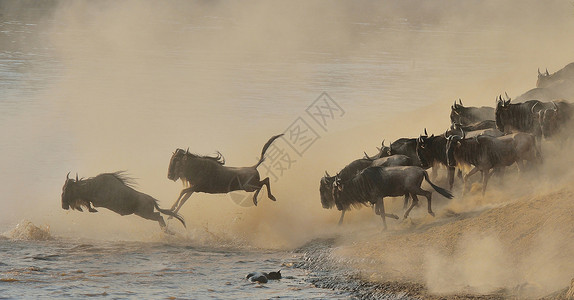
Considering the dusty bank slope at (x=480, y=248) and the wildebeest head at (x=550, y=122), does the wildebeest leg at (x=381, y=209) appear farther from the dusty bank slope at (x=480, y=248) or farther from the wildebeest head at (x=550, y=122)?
the wildebeest head at (x=550, y=122)

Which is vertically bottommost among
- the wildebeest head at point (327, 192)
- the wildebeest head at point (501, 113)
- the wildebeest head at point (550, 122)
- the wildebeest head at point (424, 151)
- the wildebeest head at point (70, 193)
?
the wildebeest head at point (327, 192)

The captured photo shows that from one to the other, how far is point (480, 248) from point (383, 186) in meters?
2.40

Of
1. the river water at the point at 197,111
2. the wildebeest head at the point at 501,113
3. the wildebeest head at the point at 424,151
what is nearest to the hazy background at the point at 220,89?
the river water at the point at 197,111

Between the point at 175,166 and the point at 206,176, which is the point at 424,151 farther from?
the point at 175,166

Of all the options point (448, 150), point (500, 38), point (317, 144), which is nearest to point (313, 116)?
point (317, 144)

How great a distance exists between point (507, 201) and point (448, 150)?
1505mm

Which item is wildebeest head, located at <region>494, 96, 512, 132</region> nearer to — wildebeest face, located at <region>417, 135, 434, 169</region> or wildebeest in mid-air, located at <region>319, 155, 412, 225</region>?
wildebeest face, located at <region>417, 135, 434, 169</region>

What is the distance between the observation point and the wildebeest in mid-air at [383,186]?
16172 millimetres

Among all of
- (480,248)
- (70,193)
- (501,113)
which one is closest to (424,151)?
(501,113)

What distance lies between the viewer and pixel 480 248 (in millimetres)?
14289

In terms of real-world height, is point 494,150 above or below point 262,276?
above

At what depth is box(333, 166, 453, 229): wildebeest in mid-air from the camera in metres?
16.2

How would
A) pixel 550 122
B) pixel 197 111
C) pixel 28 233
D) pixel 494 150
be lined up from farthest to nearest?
1. pixel 197 111
2. pixel 550 122
3. pixel 28 233
4. pixel 494 150

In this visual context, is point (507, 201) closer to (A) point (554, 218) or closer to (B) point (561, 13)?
(A) point (554, 218)
